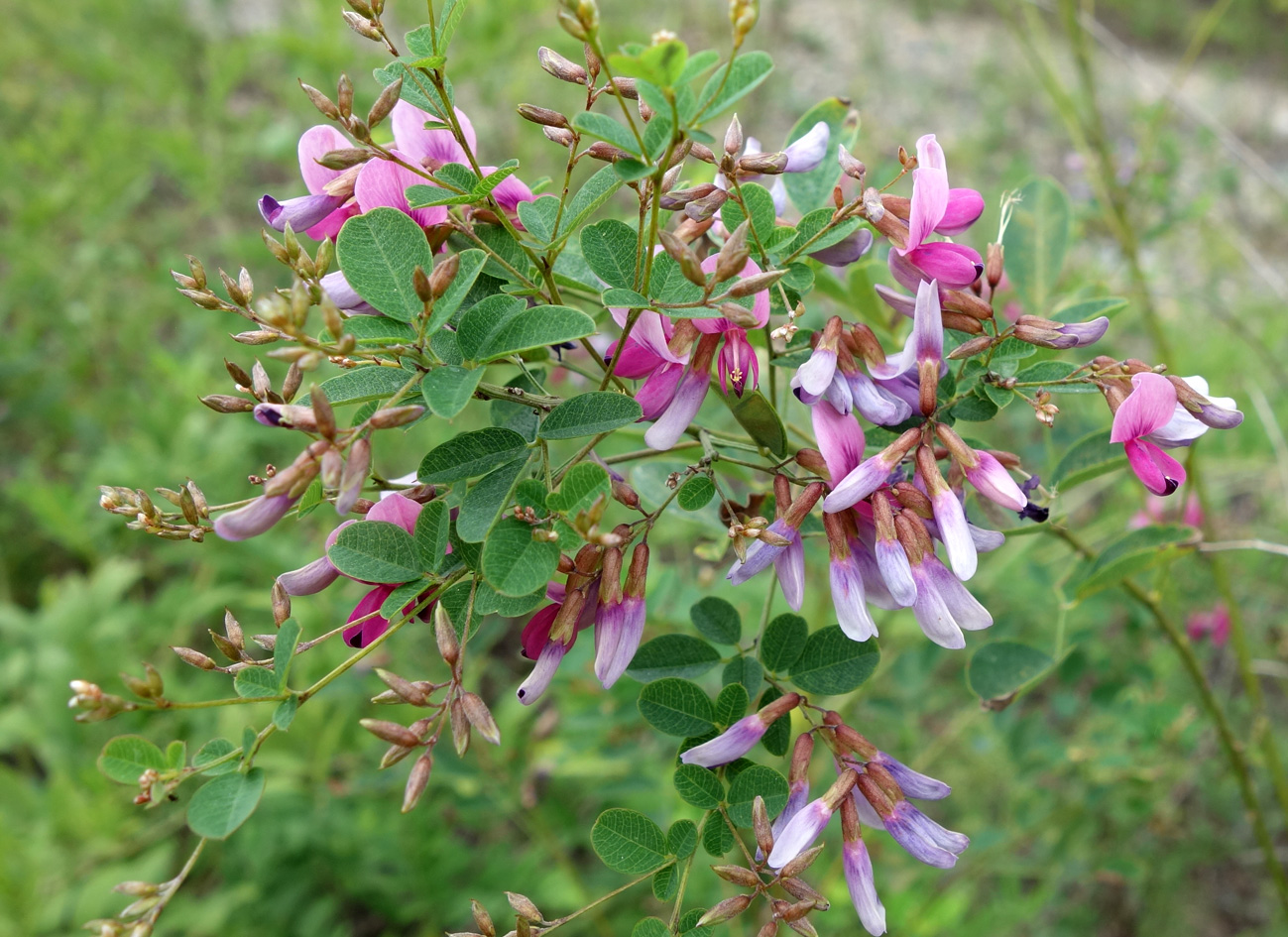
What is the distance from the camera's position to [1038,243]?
46.3 inches

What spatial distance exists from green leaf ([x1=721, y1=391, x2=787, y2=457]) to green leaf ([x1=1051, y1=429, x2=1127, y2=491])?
13.5 inches

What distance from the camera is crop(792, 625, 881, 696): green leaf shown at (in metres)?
0.77

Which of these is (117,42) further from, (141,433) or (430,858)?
(430,858)

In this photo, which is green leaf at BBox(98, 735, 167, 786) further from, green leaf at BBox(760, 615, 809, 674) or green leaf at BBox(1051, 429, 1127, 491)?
green leaf at BBox(1051, 429, 1127, 491)

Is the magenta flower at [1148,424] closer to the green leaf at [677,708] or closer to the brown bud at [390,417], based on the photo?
the green leaf at [677,708]

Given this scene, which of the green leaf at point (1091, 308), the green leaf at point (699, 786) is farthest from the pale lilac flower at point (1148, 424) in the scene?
the green leaf at point (699, 786)

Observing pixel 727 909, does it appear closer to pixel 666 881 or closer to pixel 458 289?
pixel 666 881

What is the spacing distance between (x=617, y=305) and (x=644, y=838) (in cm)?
44

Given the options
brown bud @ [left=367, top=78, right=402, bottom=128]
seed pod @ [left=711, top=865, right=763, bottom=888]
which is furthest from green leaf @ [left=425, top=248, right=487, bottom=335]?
seed pod @ [left=711, top=865, right=763, bottom=888]

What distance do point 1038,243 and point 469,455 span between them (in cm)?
88

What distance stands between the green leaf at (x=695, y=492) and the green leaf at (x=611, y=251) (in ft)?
0.54

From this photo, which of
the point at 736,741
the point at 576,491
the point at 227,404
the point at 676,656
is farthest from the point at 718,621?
the point at 227,404

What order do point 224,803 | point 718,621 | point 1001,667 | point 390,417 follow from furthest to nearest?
point 1001,667 → point 718,621 → point 224,803 → point 390,417

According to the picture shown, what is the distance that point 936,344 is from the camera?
26.0 inches
